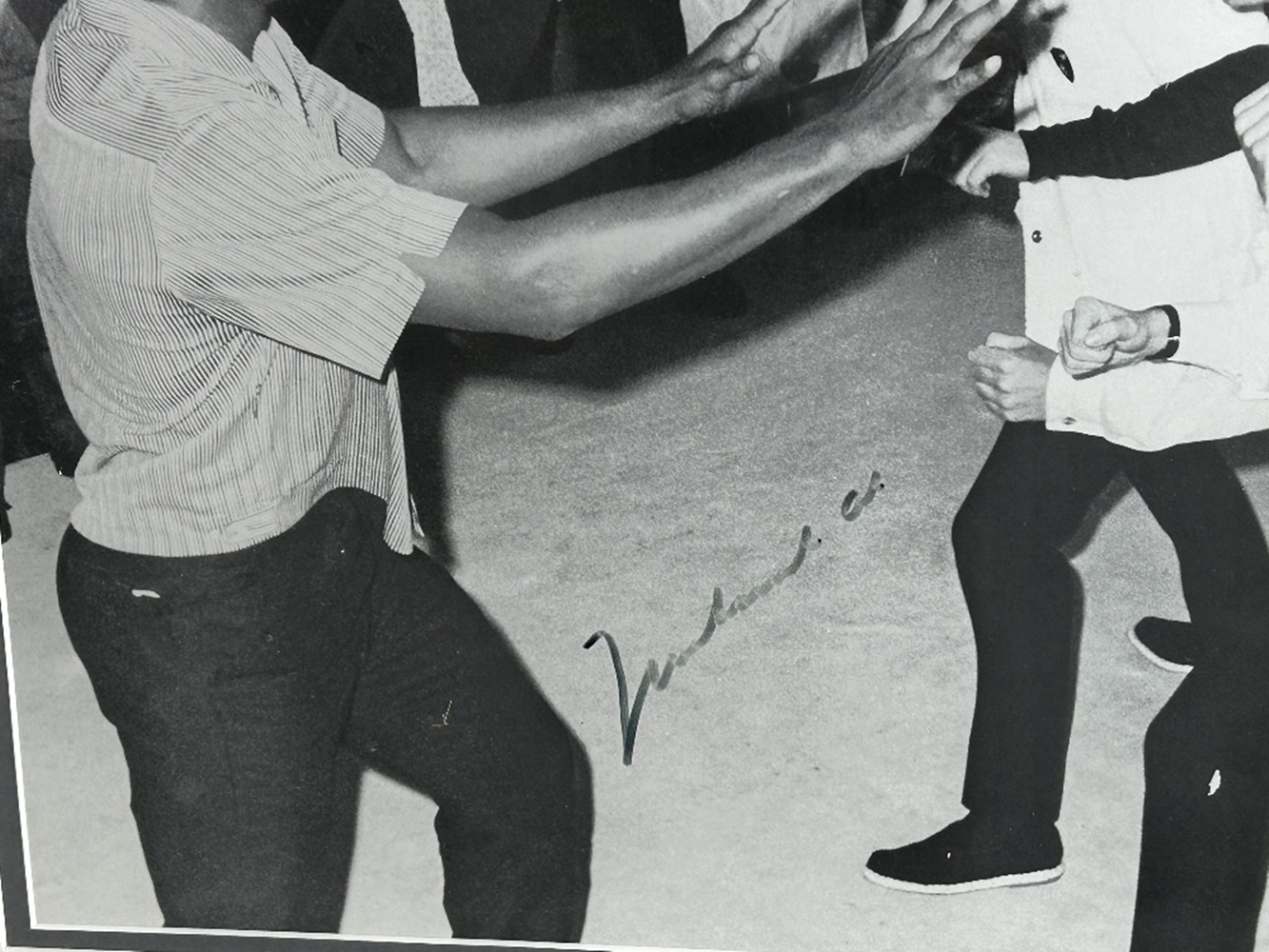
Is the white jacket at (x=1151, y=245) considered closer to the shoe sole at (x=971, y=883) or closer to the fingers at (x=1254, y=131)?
the fingers at (x=1254, y=131)

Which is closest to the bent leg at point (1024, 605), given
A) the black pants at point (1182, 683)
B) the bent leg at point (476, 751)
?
the black pants at point (1182, 683)

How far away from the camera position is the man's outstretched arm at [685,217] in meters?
1.26

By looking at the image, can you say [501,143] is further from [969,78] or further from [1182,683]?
[1182,683]

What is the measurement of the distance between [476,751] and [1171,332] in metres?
0.89

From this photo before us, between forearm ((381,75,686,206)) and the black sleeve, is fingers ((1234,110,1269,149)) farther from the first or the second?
forearm ((381,75,686,206))

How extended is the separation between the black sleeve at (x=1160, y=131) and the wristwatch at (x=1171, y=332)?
0.14 metres

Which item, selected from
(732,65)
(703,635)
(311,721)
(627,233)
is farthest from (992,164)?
(311,721)

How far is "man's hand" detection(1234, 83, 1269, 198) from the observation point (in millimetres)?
1347

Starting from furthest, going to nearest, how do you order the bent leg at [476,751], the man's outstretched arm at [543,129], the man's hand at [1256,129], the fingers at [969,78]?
1. the bent leg at [476,751]
2. the man's outstretched arm at [543,129]
3. the man's hand at [1256,129]
4. the fingers at [969,78]

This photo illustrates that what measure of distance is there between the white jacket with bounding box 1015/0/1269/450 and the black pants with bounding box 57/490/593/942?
0.74 metres

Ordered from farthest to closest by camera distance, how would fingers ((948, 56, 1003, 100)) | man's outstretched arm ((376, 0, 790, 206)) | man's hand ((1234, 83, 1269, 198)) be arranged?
1. man's outstretched arm ((376, 0, 790, 206))
2. man's hand ((1234, 83, 1269, 198))
3. fingers ((948, 56, 1003, 100))

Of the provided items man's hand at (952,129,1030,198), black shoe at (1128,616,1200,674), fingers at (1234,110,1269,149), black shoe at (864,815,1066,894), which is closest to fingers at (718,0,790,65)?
man's hand at (952,129,1030,198)

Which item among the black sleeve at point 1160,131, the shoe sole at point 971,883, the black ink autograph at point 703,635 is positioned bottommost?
the shoe sole at point 971,883

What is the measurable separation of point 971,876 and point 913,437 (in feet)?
1.78
